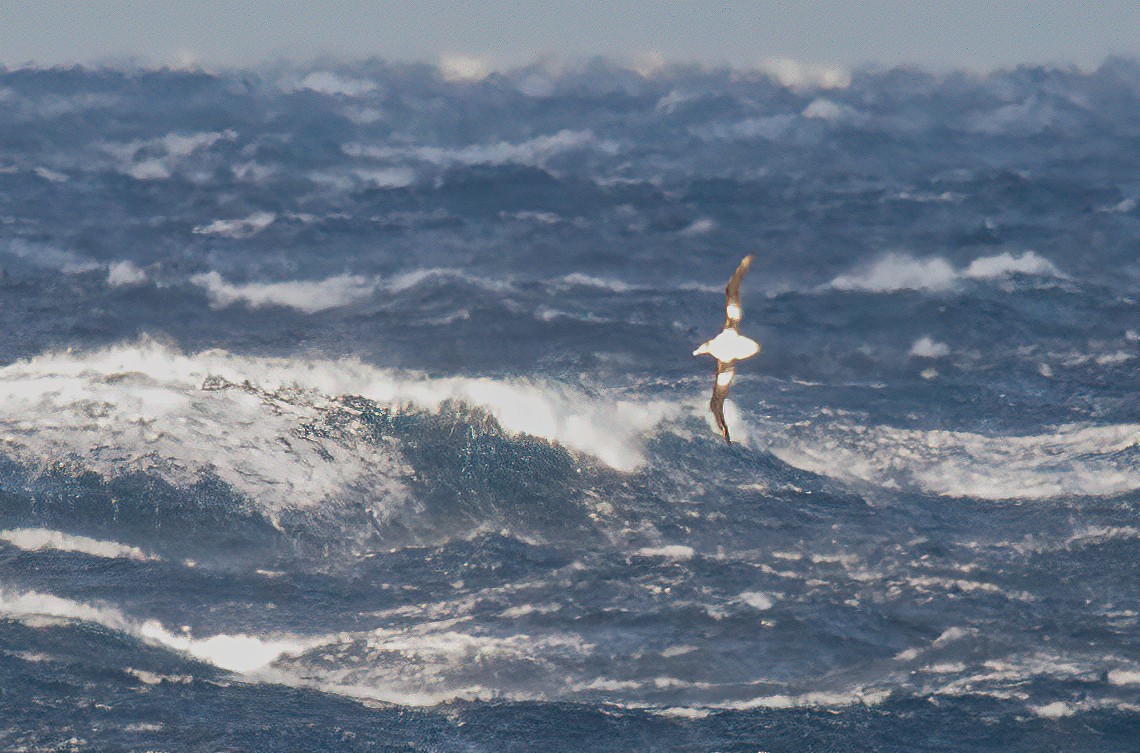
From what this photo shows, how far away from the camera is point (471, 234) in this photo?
17112cm

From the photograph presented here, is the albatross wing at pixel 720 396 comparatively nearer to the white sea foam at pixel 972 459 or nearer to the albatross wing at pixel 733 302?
the albatross wing at pixel 733 302

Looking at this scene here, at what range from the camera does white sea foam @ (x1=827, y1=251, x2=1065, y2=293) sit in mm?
159000

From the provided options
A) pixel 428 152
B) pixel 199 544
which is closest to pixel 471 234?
pixel 428 152

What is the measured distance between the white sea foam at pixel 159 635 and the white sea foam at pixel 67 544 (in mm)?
5068

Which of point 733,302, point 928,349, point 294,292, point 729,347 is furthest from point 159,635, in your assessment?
point 928,349

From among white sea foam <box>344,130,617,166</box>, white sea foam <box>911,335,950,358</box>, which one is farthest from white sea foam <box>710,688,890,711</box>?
white sea foam <box>344,130,617,166</box>

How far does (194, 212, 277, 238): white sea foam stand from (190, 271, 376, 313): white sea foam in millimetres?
10230

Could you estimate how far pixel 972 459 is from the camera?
436ft

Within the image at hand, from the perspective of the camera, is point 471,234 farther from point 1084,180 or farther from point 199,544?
point 1084,180

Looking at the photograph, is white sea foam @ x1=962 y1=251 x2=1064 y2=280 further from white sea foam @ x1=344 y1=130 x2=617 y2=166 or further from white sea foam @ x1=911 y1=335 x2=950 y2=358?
white sea foam @ x1=344 y1=130 x2=617 y2=166

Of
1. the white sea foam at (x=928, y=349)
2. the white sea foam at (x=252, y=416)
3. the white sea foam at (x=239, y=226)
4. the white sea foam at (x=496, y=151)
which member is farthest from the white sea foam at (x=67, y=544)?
the white sea foam at (x=496, y=151)

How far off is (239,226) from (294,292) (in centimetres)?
1822

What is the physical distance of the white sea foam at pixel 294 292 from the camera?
155250mm

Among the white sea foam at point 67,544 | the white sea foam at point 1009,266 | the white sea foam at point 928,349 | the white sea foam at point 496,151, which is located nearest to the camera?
the white sea foam at point 67,544
